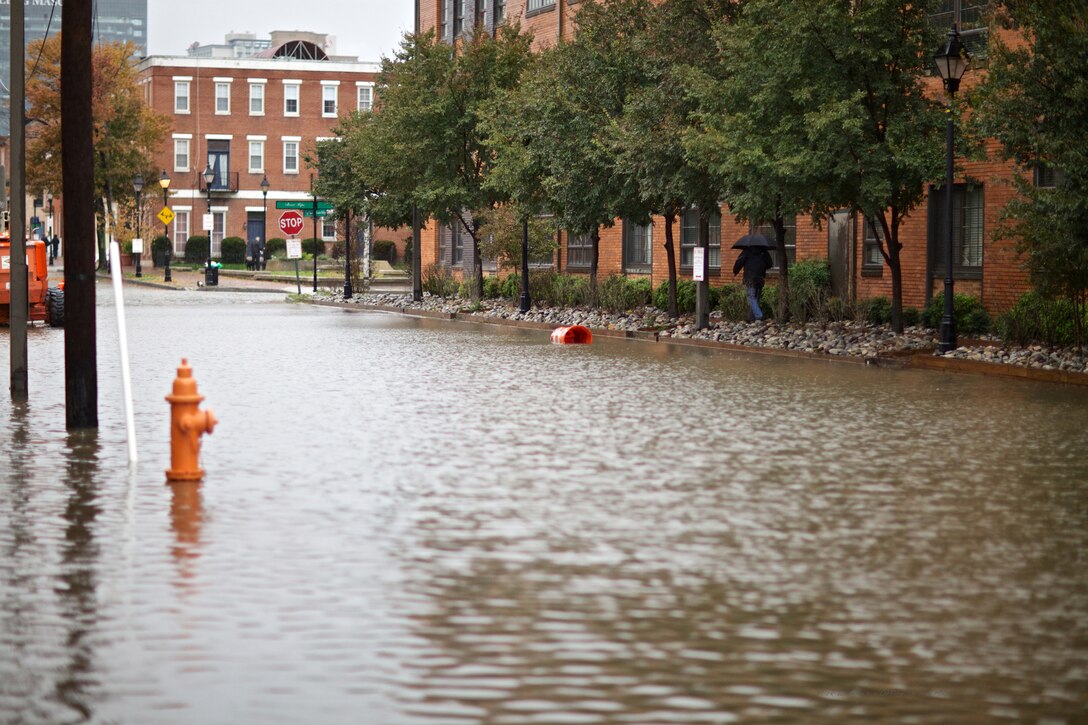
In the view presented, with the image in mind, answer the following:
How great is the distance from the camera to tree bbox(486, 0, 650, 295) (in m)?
36.6

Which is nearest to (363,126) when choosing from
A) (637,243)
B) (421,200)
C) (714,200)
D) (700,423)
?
(421,200)

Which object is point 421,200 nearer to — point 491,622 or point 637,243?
point 637,243

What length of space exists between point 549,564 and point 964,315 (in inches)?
886

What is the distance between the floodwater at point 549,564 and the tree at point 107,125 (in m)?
65.2

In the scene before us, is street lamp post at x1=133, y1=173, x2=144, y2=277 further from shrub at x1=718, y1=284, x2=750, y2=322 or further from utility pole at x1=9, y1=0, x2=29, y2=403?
utility pole at x1=9, y1=0, x2=29, y2=403

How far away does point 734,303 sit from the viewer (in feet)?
120

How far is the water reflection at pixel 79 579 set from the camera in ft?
20.9

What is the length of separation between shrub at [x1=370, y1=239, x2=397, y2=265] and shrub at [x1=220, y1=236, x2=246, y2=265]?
707cm

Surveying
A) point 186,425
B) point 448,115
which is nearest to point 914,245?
point 448,115

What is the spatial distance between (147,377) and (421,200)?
85.2 ft

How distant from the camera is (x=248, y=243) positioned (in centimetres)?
9456

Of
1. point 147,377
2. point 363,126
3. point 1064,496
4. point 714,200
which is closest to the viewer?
point 1064,496

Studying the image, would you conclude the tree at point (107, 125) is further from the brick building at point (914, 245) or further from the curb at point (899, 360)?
the curb at point (899, 360)

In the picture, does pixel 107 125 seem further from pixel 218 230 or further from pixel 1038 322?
pixel 1038 322
